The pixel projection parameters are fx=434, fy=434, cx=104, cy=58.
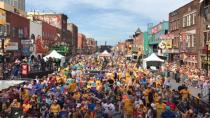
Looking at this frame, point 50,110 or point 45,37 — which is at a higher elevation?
point 45,37

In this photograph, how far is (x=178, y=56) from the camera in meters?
→ 62.7

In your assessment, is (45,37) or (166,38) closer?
(166,38)

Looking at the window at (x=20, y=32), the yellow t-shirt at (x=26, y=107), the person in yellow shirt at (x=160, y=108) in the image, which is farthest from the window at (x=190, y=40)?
the yellow t-shirt at (x=26, y=107)

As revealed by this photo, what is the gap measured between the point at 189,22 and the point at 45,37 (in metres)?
33.8

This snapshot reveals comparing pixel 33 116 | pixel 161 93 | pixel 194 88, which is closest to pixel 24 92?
pixel 33 116

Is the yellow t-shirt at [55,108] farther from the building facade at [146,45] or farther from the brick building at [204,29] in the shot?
the building facade at [146,45]

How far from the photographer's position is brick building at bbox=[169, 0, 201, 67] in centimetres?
5147

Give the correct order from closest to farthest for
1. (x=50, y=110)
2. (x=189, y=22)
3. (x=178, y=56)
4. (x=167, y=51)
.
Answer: (x=50, y=110) → (x=189, y=22) → (x=178, y=56) → (x=167, y=51)

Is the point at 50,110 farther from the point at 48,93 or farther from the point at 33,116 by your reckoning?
the point at 48,93

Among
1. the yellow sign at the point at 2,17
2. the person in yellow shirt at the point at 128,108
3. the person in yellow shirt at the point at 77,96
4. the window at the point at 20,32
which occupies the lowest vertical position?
the person in yellow shirt at the point at 128,108

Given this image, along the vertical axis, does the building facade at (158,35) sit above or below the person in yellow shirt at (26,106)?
above

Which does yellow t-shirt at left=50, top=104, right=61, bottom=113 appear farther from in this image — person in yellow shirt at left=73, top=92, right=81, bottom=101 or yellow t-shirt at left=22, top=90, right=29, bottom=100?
person in yellow shirt at left=73, top=92, right=81, bottom=101

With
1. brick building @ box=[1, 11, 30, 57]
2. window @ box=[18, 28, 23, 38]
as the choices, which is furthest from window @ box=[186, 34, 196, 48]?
window @ box=[18, 28, 23, 38]

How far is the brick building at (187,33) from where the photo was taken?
51.5 meters
